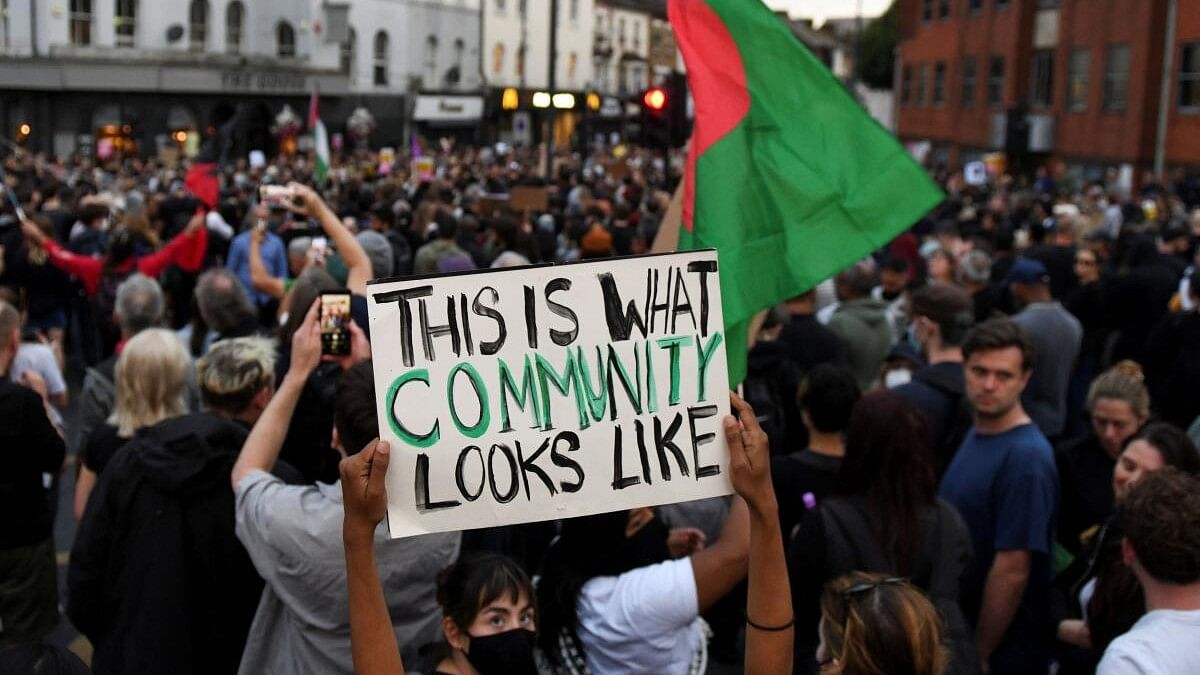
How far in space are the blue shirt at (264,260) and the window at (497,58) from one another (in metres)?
42.7

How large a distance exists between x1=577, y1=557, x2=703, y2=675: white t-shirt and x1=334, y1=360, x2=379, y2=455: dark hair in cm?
83

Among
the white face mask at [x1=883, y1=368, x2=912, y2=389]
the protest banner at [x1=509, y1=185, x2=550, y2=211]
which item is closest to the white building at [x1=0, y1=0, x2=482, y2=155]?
the protest banner at [x1=509, y1=185, x2=550, y2=211]

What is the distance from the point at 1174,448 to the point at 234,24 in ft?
131

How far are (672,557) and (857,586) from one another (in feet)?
3.86

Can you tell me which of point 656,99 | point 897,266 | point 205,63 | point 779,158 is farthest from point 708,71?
point 205,63

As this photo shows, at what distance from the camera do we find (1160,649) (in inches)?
110

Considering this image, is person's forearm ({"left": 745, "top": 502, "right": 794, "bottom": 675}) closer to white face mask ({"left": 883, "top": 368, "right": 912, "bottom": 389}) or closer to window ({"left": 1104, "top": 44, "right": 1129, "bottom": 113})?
white face mask ({"left": 883, "top": 368, "right": 912, "bottom": 389})

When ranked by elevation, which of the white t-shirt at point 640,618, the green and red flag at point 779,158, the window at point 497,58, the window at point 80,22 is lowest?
the white t-shirt at point 640,618

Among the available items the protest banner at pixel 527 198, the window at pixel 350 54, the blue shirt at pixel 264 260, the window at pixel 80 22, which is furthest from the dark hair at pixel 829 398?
the window at pixel 350 54

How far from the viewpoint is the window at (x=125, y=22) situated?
120ft

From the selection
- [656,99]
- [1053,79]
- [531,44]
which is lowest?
[656,99]

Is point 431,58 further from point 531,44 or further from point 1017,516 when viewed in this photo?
point 1017,516

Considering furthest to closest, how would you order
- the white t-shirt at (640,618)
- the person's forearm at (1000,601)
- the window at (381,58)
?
the window at (381,58), the person's forearm at (1000,601), the white t-shirt at (640,618)

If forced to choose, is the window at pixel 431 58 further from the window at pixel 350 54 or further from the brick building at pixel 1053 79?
the brick building at pixel 1053 79
